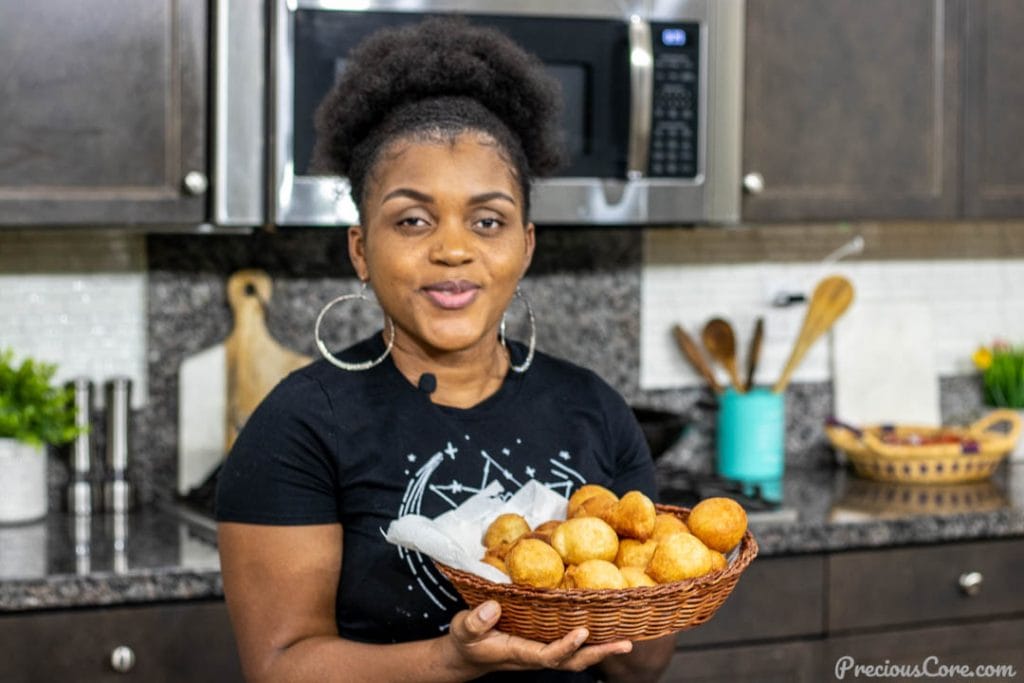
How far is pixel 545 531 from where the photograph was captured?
59.2 inches

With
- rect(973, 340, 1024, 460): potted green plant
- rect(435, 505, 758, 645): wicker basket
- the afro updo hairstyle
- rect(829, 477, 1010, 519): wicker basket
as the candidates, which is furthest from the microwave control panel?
rect(435, 505, 758, 645): wicker basket

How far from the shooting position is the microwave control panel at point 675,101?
2.72 meters

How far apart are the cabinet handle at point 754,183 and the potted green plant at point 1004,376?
3.02 feet

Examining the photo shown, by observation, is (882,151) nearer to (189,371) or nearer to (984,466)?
(984,466)

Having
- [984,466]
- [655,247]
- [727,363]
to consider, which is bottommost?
[984,466]

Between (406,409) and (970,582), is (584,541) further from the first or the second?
(970,582)

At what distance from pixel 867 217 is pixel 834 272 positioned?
45 centimetres

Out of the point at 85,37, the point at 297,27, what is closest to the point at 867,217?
the point at 297,27

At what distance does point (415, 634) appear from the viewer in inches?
64.7

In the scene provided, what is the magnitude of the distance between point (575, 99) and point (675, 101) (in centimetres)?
20

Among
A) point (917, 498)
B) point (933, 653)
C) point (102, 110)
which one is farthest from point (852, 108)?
point (102, 110)

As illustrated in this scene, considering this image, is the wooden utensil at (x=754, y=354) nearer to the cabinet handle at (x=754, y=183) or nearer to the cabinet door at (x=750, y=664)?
the cabinet handle at (x=754, y=183)

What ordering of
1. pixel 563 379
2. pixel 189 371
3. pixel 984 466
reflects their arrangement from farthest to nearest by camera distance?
pixel 984 466, pixel 189 371, pixel 563 379

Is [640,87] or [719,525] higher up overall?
[640,87]
